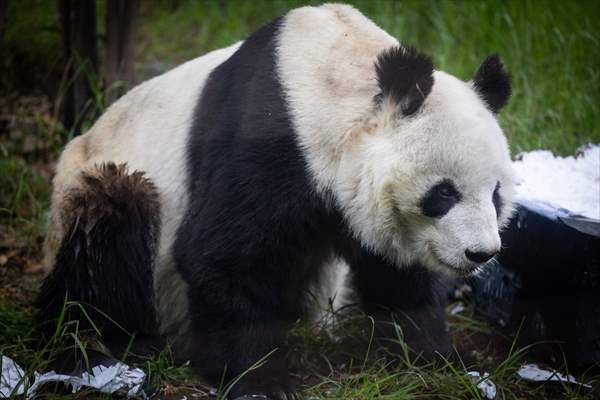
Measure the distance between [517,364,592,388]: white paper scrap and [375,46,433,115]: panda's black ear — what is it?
146 centimetres

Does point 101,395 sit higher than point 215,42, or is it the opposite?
point 215,42

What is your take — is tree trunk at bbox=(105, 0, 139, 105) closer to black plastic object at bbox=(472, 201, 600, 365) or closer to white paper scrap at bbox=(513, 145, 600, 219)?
white paper scrap at bbox=(513, 145, 600, 219)

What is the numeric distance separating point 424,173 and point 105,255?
63.0 inches

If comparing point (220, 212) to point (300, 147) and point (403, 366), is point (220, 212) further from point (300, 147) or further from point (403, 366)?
point (403, 366)

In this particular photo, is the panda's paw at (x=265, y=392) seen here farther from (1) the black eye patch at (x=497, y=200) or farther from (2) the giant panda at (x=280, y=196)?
(1) the black eye patch at (x=497, y=200)

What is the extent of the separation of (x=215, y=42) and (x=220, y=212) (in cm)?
445

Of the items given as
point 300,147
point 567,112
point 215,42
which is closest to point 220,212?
point 300,147

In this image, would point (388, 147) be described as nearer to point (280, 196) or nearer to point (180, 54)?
point (280, 196)

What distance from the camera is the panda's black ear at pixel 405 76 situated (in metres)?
3.06

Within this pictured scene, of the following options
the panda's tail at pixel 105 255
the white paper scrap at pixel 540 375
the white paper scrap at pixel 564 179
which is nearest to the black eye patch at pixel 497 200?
the white paper scrap at pixel 564 179

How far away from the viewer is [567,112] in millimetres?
5906

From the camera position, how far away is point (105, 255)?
367 cm

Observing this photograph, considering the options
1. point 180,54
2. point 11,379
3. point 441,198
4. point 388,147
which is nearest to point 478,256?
point 441,198

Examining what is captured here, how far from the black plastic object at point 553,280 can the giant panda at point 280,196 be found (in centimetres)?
41
